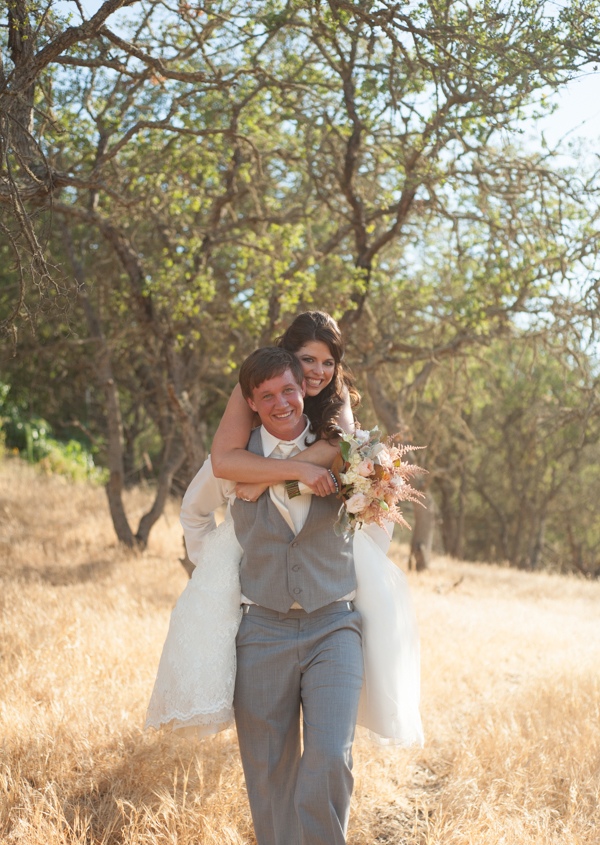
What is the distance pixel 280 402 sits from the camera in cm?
358

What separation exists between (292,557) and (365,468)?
1.55 feet

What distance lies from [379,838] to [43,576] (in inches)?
240

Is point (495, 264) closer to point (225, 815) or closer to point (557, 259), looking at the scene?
point (557, 259)

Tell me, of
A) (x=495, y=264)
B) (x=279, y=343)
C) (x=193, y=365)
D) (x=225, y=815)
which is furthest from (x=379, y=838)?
(x=193, y=365)

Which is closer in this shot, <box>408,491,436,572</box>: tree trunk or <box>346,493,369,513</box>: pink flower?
<box>346,493,369,513</box>: pink flower

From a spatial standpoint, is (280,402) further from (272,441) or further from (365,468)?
(365,468)

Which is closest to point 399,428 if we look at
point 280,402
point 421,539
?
point 421,539

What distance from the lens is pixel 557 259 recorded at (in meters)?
8.22

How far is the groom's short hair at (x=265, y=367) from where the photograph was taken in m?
3.57

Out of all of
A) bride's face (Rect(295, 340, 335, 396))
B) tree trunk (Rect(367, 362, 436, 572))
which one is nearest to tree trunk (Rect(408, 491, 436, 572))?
tree trunk (Rect(367, 362, 436, 572))

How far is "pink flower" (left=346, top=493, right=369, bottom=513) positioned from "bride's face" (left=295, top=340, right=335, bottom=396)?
2.30 feet

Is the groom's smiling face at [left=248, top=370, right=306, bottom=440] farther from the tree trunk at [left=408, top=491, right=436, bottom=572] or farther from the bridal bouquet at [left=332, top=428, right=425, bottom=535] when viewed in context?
the tree trunk at [left=408, top=491, right=436, bottom=572]

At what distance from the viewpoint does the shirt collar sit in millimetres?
3715

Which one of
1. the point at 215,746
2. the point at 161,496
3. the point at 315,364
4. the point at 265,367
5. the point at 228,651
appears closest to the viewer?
the point at 228,651
